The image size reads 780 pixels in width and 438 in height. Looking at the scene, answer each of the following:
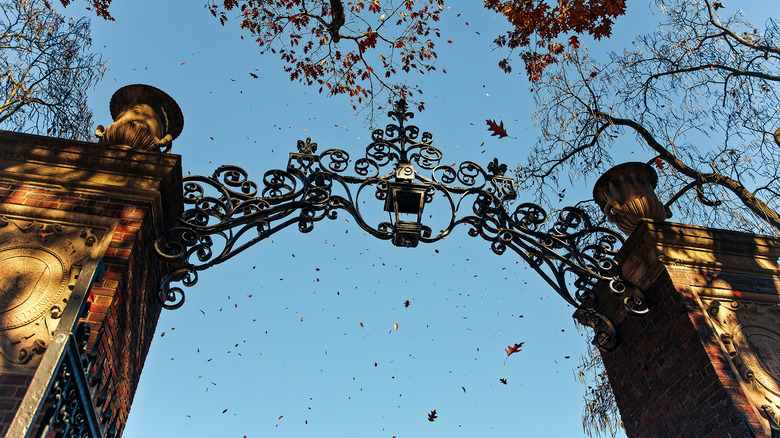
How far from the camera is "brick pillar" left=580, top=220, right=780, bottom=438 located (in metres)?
4.48

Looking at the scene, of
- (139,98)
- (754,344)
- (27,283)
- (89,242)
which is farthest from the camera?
(139,98)

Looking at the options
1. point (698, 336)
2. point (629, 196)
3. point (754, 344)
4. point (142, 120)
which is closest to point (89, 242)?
point (142, 120)

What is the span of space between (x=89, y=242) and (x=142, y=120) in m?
1.54

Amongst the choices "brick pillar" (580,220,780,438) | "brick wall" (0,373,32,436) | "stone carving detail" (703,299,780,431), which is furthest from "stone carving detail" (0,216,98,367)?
"stone carving detail" (703,299,780,431)

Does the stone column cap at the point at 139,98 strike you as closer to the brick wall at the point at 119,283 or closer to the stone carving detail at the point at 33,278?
the brick wall at the point at 119,283

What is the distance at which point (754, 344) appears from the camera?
4.88 m

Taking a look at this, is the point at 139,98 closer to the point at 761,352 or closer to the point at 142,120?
the point at 142,120

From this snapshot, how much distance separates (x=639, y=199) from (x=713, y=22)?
3.95 metres

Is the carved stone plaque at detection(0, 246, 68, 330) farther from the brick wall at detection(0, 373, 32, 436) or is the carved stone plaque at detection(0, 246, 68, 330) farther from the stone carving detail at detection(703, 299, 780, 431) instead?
the stone carving detail at detection(703, 299, 780, 431)

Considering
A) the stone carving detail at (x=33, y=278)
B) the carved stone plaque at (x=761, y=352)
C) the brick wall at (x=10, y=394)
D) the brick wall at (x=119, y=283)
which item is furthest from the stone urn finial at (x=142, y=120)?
the carved stone plaque at (x=761, y=352)

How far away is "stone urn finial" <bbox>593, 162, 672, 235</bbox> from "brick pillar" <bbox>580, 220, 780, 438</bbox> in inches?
16.6

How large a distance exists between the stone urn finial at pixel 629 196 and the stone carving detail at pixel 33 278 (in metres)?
5.12

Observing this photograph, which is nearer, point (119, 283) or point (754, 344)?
point (119, 283)

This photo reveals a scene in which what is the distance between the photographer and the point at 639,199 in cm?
593
